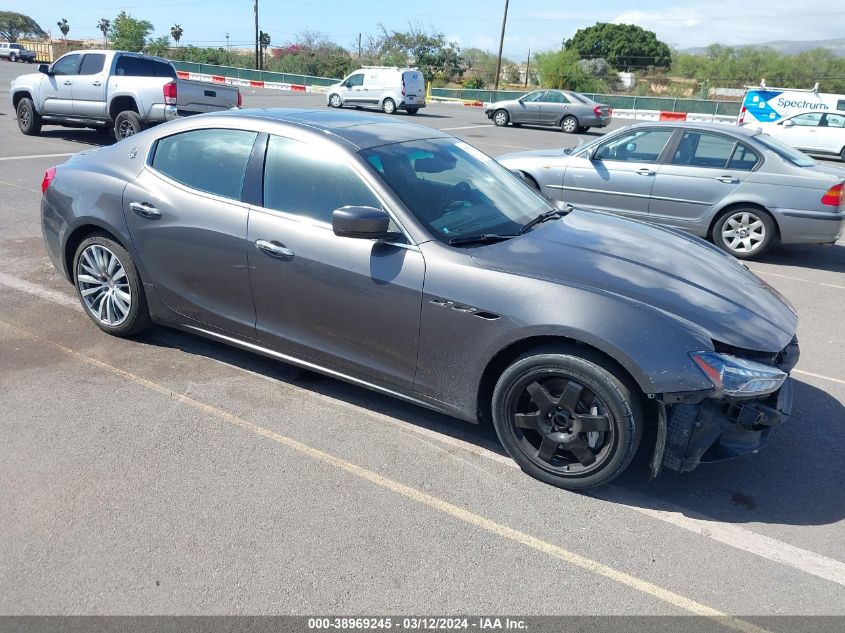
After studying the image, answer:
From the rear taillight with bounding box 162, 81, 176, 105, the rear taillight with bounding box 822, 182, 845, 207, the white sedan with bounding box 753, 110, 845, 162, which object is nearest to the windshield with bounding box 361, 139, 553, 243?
the rear taillight with bounding box 822, 182, 845, 207

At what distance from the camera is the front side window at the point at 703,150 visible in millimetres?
8250

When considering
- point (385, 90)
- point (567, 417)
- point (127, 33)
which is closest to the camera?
point (567, 417)

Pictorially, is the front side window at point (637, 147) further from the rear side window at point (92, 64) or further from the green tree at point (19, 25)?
the green tree at point (19, 25)

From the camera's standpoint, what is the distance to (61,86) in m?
14.4

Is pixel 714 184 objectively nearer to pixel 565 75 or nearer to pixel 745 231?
pixel 745 231

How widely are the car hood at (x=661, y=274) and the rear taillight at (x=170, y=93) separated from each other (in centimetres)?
1082

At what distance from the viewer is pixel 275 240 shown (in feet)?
12.9

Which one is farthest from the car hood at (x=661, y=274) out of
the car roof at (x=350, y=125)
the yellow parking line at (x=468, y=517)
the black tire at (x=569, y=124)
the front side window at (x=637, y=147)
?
the black tire at (x=569, y=124)

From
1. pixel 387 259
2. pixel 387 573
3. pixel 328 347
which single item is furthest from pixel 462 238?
pixel 387 573

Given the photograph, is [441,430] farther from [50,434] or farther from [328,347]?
[50,434]

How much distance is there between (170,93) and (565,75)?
45.8m

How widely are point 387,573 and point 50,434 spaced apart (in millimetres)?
2127

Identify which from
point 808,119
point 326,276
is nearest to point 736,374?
point 326,276

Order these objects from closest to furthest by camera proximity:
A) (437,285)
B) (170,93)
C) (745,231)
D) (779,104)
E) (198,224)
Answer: (437,285), (198,224), (745,231), (170,93), (779,104)
